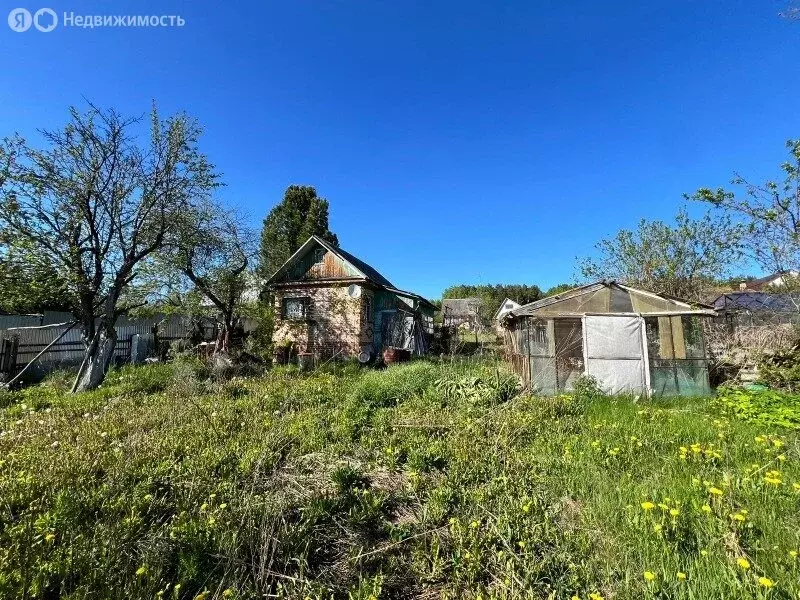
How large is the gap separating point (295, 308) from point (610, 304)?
45.3ft

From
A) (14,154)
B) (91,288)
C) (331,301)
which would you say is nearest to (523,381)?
(331,301)

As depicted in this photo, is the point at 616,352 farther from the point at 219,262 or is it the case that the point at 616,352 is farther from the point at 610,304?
the point at 219,262

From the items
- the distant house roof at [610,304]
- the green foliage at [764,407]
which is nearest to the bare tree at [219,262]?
the distant house roof at [610,304]

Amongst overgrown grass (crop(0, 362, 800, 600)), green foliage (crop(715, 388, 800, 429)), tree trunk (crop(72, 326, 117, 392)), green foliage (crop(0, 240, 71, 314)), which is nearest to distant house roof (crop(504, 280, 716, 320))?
green foliage (crop(715, 388, 800, 429))

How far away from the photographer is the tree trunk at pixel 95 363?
10.1 m

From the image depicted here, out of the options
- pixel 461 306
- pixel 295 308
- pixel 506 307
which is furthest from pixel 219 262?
pixel 461 306

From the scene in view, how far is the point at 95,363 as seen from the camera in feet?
33.8

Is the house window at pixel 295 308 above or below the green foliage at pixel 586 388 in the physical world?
above

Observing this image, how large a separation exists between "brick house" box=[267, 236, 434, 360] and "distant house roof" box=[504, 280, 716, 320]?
9180mm

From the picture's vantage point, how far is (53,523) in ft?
9.96

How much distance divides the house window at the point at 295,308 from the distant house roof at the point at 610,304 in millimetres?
11245

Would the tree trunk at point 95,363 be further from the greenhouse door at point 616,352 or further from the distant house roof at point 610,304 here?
the greenhouse door at point 616,352

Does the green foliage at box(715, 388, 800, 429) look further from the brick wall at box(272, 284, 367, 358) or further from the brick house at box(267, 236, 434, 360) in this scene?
the brick wall at box(272, 284, 367, 358)

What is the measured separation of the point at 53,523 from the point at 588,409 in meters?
7.85
